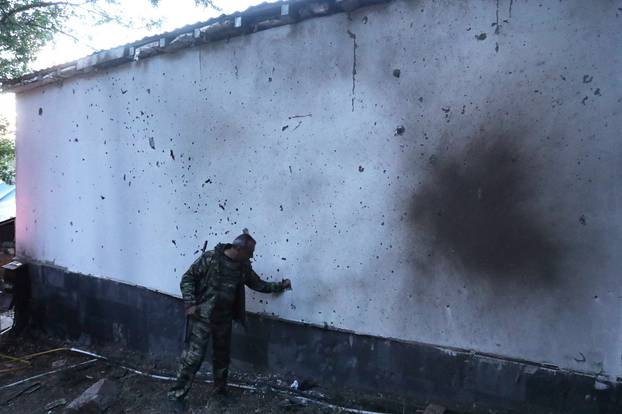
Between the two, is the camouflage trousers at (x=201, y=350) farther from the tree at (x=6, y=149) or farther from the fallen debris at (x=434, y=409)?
the tree at (x=6, y=149)

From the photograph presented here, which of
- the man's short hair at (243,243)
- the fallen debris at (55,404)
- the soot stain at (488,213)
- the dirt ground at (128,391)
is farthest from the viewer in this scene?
the fallen debris at (55,404)

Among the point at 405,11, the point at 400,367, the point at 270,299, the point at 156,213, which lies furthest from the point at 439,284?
the point at 156,213

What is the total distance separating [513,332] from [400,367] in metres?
1.10

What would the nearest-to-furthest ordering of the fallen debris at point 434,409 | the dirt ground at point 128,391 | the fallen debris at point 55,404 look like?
the fallen debris at point 434,409 → the dirt ground at point 128,391 → the fallen debris at point 55,404

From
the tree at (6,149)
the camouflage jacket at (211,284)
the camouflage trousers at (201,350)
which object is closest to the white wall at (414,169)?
the camouflage jacket at (211,284)

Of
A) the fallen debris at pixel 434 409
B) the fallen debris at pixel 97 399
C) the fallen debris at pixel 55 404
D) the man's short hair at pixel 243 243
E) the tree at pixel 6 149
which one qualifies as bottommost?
the fallen debris at pixel 55 404

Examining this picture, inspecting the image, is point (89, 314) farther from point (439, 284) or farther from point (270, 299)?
point (439, 284)

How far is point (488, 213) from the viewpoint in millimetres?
3512

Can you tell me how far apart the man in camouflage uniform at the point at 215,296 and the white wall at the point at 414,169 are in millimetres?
398

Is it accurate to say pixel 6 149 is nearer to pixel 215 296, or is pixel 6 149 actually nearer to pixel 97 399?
pixel 97 399

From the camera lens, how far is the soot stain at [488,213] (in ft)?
10.9

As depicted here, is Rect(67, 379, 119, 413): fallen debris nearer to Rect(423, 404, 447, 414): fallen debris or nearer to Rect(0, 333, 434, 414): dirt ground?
Rect(0, 333, 434, 414): dirt ground

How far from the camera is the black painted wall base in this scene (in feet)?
11.1

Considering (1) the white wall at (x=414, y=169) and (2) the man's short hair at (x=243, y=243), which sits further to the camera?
(2) the man's short hair at (x=243, y=243)
